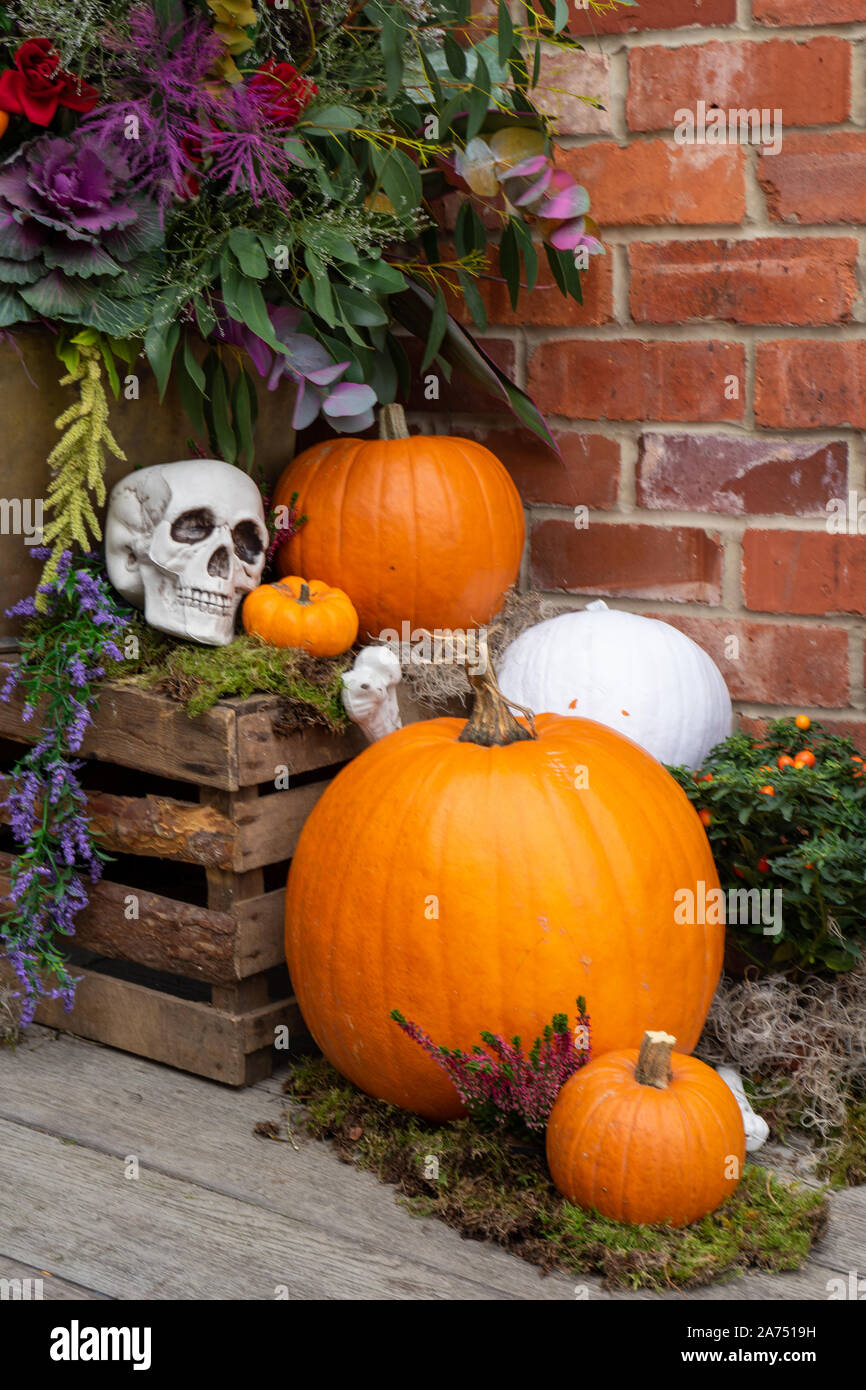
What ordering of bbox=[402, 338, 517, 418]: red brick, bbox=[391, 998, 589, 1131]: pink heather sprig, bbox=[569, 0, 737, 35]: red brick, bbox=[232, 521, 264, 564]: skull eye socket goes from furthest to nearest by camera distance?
bbox=[402, 338, 517, 418]: red brick < bbox=[569, 0, 737, 35]: red brick < bbox=[232, 521, 264, 564]: skull eye socket < bbox=[391, 998, 589, 1131]: pink heather sprig

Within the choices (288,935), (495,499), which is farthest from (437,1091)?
(495,499)

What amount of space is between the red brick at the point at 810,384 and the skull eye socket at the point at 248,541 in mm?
783

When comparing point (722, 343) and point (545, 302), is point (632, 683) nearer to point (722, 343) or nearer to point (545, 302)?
point (722, 343)

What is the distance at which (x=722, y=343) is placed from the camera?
79.8 inches

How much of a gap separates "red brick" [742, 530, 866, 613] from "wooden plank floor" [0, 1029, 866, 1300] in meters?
0.88

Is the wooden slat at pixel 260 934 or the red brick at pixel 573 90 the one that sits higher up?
the red brick at pixel 573 90

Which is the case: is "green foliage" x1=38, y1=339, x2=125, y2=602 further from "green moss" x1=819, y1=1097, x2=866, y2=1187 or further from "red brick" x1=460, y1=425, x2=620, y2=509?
"green moss" x1=819, y1=1097, x2=866, y2=1187

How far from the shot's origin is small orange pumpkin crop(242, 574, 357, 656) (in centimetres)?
183

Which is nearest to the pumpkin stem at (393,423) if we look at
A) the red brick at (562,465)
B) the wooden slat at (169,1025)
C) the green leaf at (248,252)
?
the red brick at (562,465)

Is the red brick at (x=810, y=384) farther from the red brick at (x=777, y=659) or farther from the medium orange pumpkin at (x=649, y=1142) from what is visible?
the medium orange pumpkin at (x=649, y=1142)

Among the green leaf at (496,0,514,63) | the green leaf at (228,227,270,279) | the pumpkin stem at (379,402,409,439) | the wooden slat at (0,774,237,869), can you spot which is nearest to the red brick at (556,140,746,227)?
the green leaf at (496,0,514,63)

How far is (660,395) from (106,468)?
87 centimetres

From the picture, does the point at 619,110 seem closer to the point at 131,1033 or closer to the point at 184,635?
the point at 184,635

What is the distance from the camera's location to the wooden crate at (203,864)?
68.1 inches
